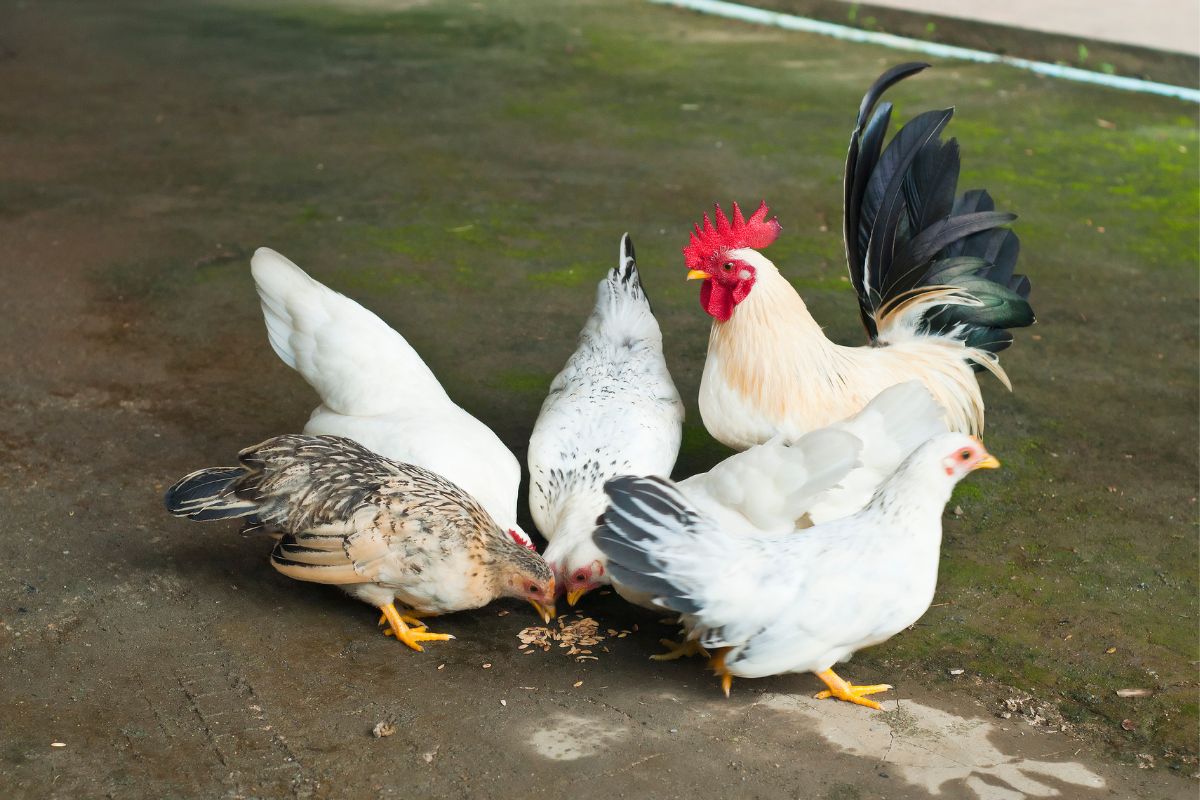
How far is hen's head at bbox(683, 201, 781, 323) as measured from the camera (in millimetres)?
4691

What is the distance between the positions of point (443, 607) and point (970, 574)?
2030 mm

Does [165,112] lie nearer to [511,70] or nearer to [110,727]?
[511,70]

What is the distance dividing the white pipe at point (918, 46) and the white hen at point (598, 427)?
25.1 feet

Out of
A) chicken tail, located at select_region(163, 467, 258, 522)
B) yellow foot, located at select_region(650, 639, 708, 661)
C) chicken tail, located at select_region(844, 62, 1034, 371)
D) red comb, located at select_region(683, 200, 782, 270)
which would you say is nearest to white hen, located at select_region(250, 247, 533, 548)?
chicken tail, located at select_region(163, 467, 258, 522)

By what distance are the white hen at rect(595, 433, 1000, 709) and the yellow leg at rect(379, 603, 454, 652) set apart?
81cm

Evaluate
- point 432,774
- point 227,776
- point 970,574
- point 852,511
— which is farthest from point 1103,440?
point 227,776

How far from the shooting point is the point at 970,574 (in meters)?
4.82

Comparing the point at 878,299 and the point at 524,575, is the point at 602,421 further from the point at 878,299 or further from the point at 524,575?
the point at 878,299

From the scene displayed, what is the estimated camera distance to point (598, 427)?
491cm

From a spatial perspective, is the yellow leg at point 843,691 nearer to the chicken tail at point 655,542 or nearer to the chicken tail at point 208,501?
the chicken tail at point 655,542

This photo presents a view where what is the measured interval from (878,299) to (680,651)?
1885mm

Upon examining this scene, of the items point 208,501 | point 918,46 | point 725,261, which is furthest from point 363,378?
point 918,46

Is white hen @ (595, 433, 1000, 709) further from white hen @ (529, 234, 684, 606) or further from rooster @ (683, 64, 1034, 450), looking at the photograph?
rooster @ (683, 64, 1034, 450)

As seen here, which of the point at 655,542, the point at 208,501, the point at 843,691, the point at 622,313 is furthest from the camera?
the point at 622,313
